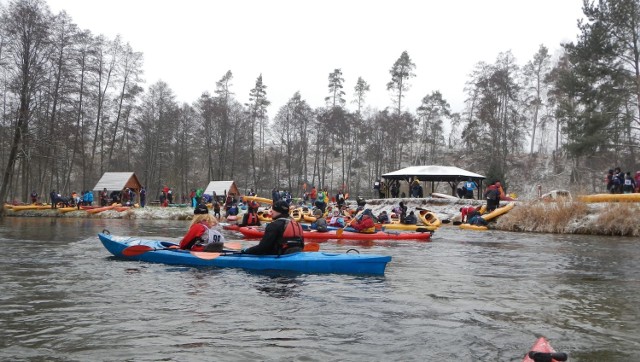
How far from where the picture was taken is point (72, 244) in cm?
1308

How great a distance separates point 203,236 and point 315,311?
167 inches

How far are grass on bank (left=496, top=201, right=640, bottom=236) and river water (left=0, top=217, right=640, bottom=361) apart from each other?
25.3 feet

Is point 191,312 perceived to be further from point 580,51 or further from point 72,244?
point 580,51

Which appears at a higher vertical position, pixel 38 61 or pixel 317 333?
pixel 38 61

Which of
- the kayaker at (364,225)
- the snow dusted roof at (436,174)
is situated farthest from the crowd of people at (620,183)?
the kayaker at (364,225)

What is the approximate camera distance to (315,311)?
607cm

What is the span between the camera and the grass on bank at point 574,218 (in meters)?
16.9

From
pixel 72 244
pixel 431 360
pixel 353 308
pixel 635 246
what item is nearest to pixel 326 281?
pixel 353 308

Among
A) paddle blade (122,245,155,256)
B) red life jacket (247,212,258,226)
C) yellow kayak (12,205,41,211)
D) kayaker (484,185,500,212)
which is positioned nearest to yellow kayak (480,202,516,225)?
kayaker (484,185,500,212)

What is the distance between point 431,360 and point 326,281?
3.75 metres

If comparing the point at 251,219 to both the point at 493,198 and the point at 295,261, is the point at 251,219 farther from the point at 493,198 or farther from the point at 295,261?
the point at 493,198

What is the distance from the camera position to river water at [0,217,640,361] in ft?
15.0

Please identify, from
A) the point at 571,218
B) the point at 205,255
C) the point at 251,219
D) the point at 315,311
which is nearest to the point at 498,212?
the point at 571,218

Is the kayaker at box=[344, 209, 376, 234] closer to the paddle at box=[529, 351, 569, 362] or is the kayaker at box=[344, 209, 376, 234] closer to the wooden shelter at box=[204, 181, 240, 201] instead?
the paddle at box=[529, 351, 569, 362]
